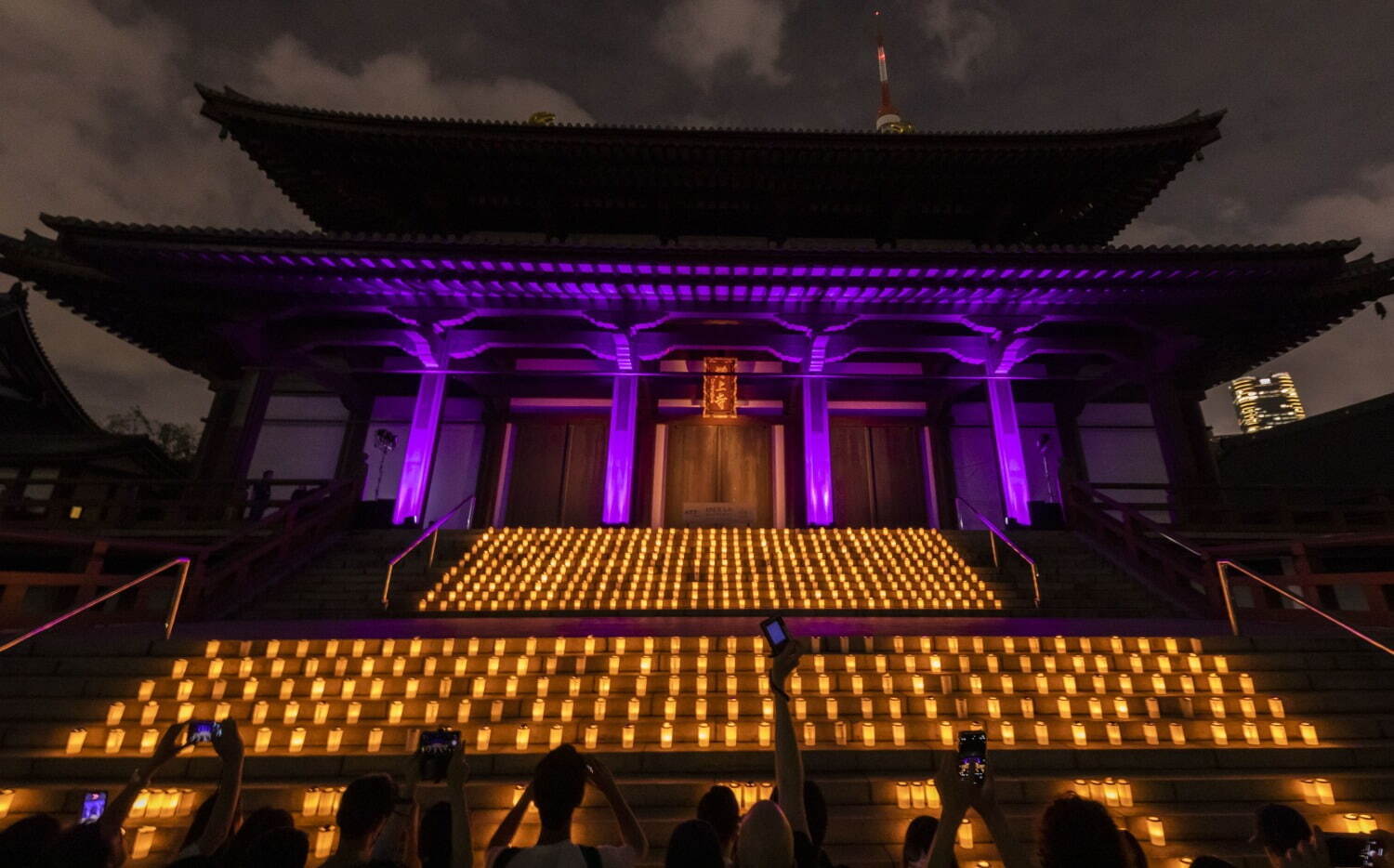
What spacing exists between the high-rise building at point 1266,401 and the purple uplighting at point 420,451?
94.2 meters

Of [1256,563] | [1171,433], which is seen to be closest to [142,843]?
[1171,433]

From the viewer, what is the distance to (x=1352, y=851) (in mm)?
1777

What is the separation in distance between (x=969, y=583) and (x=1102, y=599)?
1518 mm

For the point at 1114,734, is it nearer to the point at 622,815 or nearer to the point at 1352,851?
the point at 1352,851

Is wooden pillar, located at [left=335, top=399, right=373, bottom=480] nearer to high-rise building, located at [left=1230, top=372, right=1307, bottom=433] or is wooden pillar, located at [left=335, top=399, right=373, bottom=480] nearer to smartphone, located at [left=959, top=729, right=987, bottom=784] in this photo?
smartphone, located at [left=959, top=729, right=987, bottom=784]

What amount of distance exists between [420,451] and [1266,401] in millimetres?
102924

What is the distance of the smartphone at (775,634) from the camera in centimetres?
214

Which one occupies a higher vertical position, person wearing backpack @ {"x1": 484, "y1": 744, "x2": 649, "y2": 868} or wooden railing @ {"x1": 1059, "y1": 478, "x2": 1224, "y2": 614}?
wooden railing @ {"x1": 1059, "y1": 478, "x2": 1224, "y2": 614}

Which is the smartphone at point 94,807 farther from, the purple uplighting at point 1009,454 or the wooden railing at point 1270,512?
the purple uplighting at point 1009,454

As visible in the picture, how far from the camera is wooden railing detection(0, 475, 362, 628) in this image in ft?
16.8

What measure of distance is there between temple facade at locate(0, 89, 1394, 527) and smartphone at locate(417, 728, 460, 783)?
8147 millimetres

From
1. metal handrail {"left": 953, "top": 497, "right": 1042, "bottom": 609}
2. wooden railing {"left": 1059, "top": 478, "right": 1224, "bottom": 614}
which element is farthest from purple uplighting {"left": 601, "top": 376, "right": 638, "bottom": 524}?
wooden railing {"left": 1059, "top": 478, "right": 1224, "bottom": 614}

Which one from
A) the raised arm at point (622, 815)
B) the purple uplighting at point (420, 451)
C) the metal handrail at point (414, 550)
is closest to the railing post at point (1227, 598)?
the raised arm at point (622, 815)

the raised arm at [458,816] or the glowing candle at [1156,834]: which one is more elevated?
the raised arm at [458,816]
